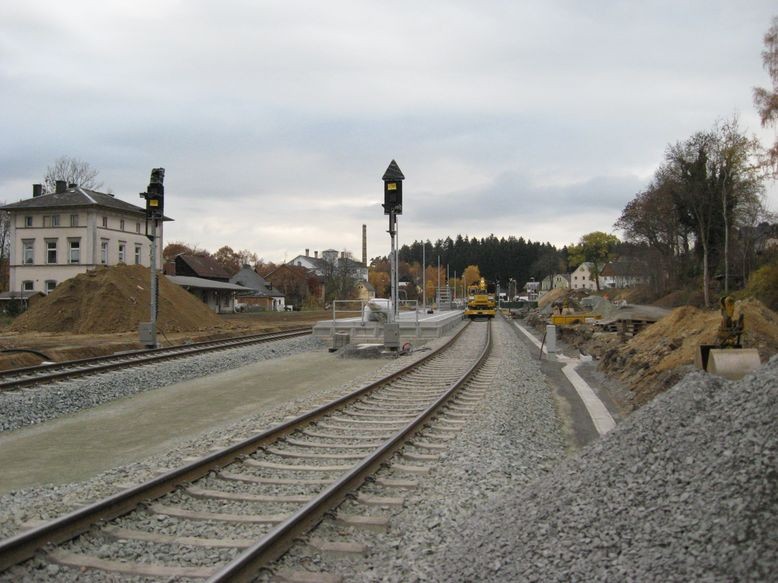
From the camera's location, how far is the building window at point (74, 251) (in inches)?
2068

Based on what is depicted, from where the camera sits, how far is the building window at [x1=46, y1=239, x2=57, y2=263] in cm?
5306

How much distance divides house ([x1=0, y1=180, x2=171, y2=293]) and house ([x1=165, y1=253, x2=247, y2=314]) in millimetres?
6066

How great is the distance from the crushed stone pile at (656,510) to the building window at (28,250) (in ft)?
184

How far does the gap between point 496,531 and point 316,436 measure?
14.7 ft

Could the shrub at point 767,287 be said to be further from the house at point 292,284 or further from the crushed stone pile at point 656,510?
the house at point 292,284

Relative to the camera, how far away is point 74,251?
52.7 meters

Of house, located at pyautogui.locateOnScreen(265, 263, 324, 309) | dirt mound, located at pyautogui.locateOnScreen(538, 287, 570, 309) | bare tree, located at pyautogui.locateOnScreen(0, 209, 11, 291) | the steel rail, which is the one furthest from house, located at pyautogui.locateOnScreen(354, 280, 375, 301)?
the steel rail

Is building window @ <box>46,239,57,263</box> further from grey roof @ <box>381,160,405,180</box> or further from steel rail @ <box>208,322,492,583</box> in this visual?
steel rail @ <box>208,322,492,583</box>

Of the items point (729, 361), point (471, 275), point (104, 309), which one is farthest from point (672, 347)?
point (471, 275)

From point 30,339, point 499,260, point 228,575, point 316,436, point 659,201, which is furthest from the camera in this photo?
point 499,260

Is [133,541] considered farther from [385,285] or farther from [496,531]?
[385,285]

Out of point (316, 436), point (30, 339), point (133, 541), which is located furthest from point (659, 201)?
point (133, 541)

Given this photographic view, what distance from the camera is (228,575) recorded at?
13.7 ft

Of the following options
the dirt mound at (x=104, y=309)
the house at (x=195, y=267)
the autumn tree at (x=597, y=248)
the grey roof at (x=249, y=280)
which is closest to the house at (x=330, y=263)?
the grey roof at (x=249, y=280)
